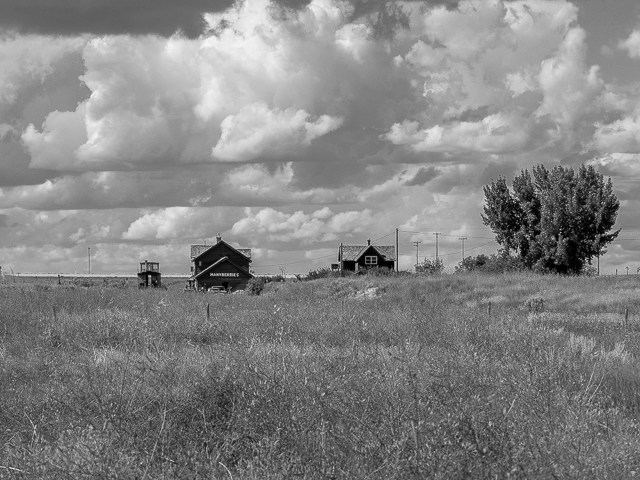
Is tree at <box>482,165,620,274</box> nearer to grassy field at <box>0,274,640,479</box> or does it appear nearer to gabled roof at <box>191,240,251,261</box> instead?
gabled roof at <box>191,240,251,261</box>

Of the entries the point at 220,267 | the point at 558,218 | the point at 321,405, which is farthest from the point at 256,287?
the point at 321,405

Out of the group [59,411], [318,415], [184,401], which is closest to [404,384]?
[318,415]

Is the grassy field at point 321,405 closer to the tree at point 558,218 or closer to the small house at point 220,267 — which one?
the tree at point 558,218

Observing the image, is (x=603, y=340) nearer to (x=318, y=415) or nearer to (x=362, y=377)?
(x=362, y=377)

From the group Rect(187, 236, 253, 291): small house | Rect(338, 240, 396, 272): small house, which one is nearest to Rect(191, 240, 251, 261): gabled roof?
Rect(187, 236, 253, 291): small house

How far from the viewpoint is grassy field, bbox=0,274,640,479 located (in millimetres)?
5328

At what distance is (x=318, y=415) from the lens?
684 centimetres

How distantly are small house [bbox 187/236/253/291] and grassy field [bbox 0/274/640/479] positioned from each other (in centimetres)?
5723

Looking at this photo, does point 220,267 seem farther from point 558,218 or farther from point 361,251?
point 558,218

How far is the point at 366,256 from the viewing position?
271 ft

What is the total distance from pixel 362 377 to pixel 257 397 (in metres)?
1.51

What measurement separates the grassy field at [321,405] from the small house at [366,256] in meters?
67.2

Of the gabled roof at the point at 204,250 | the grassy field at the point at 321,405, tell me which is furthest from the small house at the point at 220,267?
the grassy field at the point at 321,405

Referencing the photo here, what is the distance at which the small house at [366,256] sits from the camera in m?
82.3
